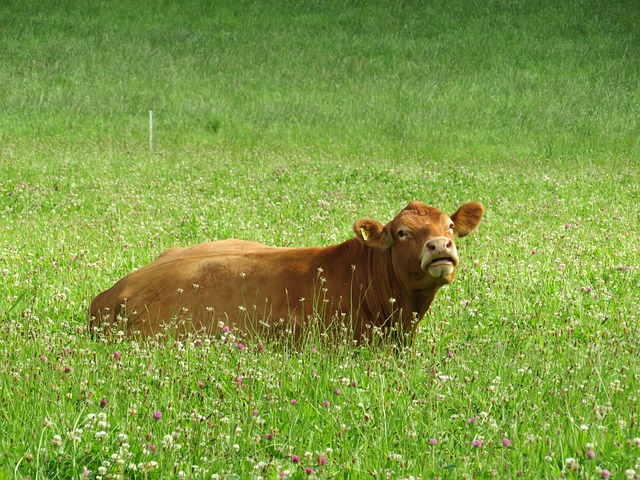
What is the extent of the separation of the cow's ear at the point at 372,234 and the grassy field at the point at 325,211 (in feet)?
2.68

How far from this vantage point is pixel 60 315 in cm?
792

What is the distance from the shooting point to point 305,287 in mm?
7301

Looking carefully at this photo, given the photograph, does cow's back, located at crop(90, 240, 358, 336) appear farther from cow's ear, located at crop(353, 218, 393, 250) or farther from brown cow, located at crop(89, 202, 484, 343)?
cow's ear, located at crop(353, 218, 393, 250)

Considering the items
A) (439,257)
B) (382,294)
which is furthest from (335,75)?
(439,257)

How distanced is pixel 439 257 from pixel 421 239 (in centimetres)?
36

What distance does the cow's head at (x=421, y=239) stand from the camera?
6520 mm

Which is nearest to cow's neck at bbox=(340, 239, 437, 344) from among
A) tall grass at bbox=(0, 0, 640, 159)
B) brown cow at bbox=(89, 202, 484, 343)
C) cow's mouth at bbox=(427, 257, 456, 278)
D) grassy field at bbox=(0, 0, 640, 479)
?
brown cow at bbox=(89, 202, 484, 343)

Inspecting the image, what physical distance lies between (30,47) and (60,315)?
31.7m

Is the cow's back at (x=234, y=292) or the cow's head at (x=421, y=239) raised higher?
the cow's head at (x=421, y=239)

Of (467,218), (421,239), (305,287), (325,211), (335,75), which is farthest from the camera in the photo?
(335,75)

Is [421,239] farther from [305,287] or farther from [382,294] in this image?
[305,287]

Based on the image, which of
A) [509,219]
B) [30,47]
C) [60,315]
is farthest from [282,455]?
[30,47]

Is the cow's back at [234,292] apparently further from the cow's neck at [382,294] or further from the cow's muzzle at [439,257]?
the cow's muzzle at [439,257]

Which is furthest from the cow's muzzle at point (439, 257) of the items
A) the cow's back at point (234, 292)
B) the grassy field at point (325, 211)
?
the cow's back at point (234, 292)
